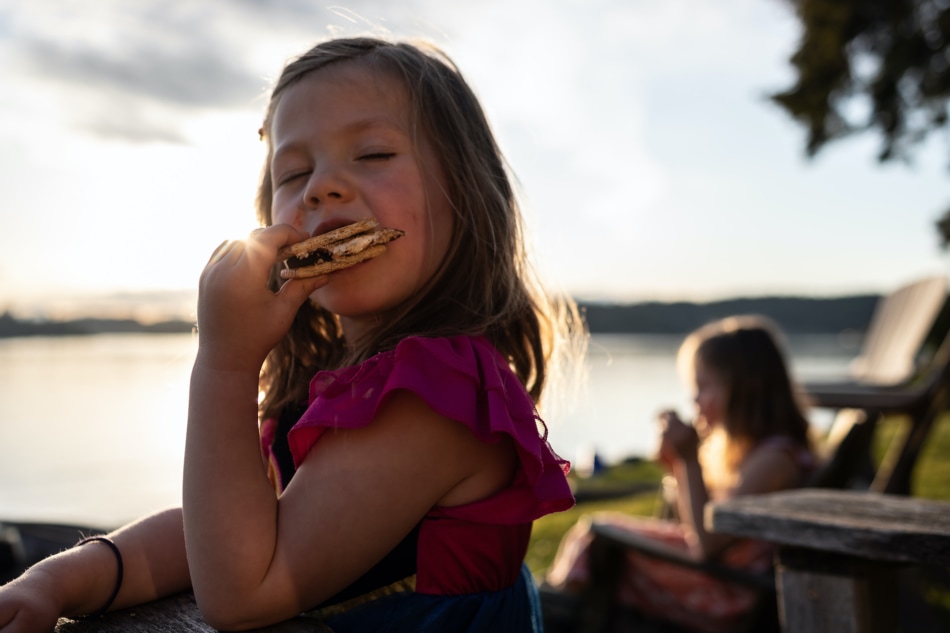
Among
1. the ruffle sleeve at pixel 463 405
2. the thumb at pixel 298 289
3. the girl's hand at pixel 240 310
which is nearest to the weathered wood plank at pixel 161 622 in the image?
the ruffle sleeve at pixel 463 405

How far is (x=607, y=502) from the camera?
853 cm

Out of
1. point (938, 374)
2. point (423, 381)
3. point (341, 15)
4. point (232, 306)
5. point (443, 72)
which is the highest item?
point (341, 15)

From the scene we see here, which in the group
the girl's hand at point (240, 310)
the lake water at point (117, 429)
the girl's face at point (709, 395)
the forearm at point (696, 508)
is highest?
the girl's hand at point (240, 310)

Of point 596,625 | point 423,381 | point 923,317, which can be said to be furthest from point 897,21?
point 423,381

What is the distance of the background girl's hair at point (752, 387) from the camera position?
358 centimetres

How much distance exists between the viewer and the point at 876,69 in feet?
35.1

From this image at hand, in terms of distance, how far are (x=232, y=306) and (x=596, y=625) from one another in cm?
277

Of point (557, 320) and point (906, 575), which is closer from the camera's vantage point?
point (557, 320)

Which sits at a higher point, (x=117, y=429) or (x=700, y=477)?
(x=700, y=477)

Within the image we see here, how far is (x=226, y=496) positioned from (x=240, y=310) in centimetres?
27

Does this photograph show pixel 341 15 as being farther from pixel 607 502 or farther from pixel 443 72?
pixel 607 502

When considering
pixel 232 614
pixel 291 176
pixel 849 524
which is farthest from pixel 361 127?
pixel 849 524

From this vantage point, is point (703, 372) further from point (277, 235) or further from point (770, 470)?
point (277, 235)

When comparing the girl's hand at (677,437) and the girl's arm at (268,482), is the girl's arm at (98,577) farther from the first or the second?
the girl's hand at (677,437)
